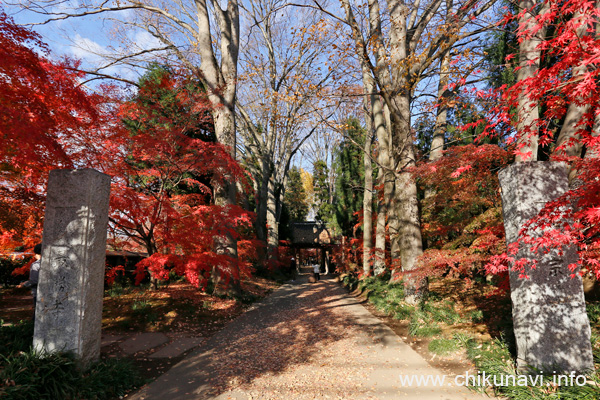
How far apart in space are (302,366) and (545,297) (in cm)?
340

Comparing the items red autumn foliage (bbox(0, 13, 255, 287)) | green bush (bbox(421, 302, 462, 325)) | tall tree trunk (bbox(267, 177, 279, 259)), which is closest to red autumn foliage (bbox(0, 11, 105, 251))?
red autumn foliage (bbox(0, 13, 255, 287))

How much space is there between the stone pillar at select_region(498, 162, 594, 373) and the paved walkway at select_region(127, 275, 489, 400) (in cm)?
97

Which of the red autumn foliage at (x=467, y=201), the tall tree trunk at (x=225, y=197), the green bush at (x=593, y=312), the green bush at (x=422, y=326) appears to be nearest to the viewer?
the green bush at (x=593, y=312)

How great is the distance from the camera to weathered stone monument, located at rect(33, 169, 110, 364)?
4117 mm

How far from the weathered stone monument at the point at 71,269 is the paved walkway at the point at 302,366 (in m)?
1.20

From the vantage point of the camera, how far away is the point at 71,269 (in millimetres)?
4215

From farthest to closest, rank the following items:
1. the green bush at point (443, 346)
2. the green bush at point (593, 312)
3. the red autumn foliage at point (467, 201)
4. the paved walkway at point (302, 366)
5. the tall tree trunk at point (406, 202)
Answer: the tall tree trunk at point (406, 202) → the red autumn foliage at point (467, 201) → the green bush at point (443, 346) → the green bush at point (593, 312) → the paved walkway at point (302, 366)

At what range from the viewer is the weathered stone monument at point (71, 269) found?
412cm

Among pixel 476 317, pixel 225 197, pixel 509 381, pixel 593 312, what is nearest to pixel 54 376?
pixel 509 381

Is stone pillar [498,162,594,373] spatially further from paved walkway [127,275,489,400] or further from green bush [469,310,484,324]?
green bush [469,310,484,324]

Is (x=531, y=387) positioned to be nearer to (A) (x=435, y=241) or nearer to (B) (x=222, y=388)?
(B) (x=222, y=388)

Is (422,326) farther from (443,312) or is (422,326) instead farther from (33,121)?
(33,121)

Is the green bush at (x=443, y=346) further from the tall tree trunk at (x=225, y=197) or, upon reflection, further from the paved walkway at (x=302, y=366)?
the tall tree trunk at (x=225, y=197)

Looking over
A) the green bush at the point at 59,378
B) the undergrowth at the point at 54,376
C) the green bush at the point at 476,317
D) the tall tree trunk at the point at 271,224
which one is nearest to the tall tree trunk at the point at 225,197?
the undergrowth at the point at 54,376
